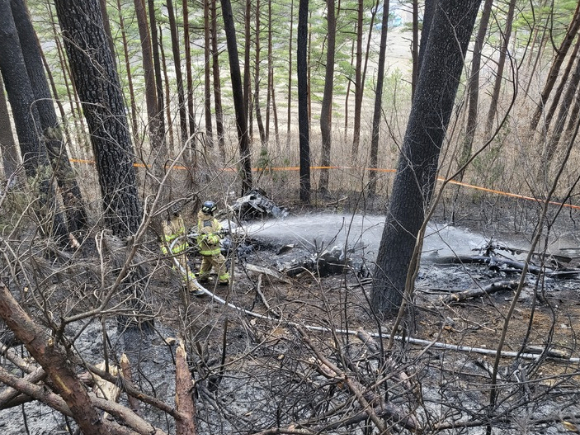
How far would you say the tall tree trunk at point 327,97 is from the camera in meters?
11.4

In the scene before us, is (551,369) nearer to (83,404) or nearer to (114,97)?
(83,404)

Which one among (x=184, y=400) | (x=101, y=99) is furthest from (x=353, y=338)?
(x=101, y=99)

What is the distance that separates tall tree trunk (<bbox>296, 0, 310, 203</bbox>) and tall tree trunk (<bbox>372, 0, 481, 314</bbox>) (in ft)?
19.5

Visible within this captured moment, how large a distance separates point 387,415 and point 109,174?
3871mm

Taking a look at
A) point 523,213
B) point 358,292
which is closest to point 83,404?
point 358,292

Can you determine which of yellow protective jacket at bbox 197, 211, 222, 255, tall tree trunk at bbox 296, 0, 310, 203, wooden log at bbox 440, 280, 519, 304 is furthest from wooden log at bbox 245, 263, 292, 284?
tall tree trunk at bbox 296, 0, 310, 203

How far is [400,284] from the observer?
18.1ft

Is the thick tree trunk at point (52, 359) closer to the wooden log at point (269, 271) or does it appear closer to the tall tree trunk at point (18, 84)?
the wooden log at point (269, 271)

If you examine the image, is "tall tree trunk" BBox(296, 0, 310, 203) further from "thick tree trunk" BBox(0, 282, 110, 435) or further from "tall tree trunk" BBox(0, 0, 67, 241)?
"thick tree trunk" BBox(0, 282, 110, 435)

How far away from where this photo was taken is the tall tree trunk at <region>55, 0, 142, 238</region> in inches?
173

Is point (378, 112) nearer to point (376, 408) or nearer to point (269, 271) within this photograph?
point (269, 271)

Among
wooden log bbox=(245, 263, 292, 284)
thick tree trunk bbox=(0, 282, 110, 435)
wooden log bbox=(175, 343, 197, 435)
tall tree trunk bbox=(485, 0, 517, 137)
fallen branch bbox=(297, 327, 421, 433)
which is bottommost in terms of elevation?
wooden log bbox=(245, 263, 292, 284)

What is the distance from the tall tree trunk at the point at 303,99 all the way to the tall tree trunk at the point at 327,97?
62 cm

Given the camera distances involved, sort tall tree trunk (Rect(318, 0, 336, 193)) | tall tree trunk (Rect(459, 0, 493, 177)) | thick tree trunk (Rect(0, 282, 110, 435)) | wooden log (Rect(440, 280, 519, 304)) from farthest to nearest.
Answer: tall tree trunk (Rect(318, 0, 336, 193))
wooden log (Rect(440, 280, 519, 304))
tall tree trunk (Rect(459, 0, 493, 177))
thick tree trunk (Rect(0, 282, 110, 435))
